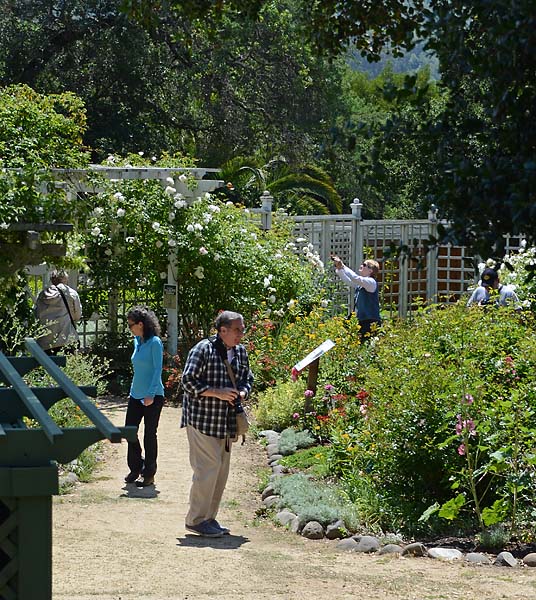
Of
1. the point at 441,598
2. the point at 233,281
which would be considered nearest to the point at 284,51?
the point at 233,281

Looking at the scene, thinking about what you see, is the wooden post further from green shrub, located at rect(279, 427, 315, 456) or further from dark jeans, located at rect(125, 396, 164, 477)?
dark jeans, located at rect(125, 396, 164, 477)

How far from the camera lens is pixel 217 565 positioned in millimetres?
7000

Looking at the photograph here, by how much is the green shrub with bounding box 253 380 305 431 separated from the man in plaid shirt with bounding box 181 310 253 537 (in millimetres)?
3353

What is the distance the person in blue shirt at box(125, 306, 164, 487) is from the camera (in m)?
9.12

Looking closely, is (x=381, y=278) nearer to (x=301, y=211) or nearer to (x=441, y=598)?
(x=301, y=211)

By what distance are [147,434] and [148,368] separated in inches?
22.0

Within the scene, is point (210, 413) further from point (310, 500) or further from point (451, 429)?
point (451, 429)

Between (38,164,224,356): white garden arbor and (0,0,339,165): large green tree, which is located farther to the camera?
(0,0,339,165): large green tree

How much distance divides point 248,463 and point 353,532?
2.66 meters

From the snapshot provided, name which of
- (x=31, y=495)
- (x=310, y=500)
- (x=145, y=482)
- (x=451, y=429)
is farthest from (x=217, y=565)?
(x=31, y=495)

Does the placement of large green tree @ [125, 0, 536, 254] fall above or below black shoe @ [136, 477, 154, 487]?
above

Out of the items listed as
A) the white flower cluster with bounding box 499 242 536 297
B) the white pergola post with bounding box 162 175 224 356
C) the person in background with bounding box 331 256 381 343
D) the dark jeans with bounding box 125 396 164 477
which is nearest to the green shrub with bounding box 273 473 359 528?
the dark jeans with bounding box 125 396 164 477

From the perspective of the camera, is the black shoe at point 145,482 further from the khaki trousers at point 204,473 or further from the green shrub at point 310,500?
the khaki trousers at point 204,473

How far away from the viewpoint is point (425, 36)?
519 cm
